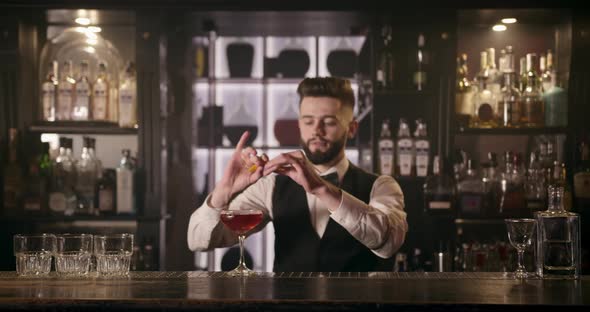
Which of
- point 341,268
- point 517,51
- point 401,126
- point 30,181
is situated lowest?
point 341,268

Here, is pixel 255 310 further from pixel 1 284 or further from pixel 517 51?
pixel 517 51

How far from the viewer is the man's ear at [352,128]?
4363mm

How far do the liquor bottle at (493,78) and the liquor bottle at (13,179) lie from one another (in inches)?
90.3

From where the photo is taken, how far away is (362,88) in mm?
4418

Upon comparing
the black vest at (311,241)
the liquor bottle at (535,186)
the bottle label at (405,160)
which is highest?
the bottle label at (405,160)

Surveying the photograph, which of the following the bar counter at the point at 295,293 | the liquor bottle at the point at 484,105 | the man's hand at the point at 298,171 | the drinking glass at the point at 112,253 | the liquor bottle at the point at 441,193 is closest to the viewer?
the bar counter at the point at 295,293

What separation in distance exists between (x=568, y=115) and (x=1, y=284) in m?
2.76

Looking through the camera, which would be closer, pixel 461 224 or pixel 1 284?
pixel 1 284

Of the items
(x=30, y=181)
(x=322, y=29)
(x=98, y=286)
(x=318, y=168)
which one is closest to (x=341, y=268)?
(x=318, y=168)

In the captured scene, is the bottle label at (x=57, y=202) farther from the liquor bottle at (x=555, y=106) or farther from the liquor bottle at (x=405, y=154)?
the liquor bottle at (x=555, y=106)

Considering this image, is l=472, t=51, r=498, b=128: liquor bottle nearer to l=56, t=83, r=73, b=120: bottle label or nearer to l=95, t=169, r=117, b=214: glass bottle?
l=95, t=169, r=117, b=214: glass bottle

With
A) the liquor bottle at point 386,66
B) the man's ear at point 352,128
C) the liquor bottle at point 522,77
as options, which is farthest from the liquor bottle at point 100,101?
the liquor bottle at point 522,77

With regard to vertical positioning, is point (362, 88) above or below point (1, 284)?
above

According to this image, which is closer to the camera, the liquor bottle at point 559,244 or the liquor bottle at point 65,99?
the liquor bottle at point 559,244
